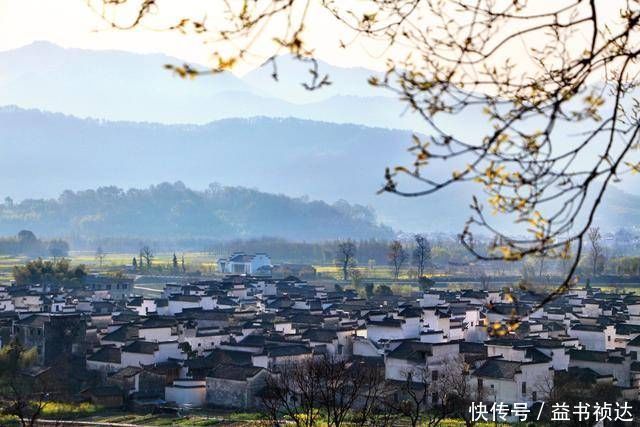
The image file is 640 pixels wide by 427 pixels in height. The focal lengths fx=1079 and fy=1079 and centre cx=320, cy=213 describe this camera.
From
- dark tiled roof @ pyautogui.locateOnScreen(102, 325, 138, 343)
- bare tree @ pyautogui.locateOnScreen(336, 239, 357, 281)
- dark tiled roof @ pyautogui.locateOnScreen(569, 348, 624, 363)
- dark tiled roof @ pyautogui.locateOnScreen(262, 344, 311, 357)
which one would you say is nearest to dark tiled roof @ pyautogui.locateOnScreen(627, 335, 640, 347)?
dark tiled roof @ pyautogui.locateOnScreen(569, 348, 624, 363)

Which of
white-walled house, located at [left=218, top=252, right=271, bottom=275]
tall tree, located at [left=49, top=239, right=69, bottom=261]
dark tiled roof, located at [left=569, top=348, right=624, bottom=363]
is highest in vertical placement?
tall tree, located at [left=49, top=239, right=69, bottom=261]

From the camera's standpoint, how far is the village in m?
21.0

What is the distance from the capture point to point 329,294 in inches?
1601

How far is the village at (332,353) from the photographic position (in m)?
21.0

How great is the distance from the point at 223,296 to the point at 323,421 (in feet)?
61.1

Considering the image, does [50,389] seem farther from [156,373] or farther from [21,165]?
[21,165]

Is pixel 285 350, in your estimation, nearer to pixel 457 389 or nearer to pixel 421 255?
pixel 457 389

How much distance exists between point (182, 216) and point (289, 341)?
94196mm

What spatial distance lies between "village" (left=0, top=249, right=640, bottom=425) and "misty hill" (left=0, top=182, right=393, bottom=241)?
254 feet

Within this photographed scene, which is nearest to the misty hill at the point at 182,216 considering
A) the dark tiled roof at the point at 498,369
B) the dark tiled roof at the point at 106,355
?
the dark tiled roof at the point at 106,355

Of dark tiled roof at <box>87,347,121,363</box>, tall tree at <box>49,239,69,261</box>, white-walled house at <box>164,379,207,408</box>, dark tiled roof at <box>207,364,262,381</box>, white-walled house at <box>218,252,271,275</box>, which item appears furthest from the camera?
tall tree at <box>49,239,69,261</box>

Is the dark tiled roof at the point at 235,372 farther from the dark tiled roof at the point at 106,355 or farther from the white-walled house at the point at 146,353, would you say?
the dark tiled roof at the point at 106,355

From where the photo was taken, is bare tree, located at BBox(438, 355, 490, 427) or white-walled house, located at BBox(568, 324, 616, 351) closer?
bare tree, located at BBox(438, 355, 490, 427)

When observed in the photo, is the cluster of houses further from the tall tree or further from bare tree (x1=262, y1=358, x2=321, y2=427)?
the tall tree
